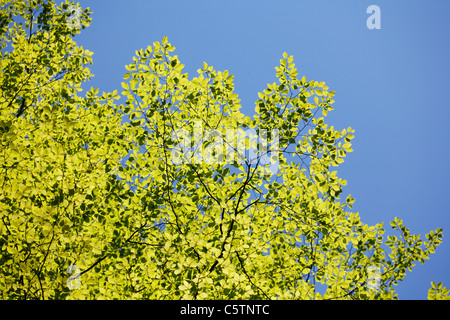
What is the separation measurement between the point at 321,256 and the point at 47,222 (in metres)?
4.82

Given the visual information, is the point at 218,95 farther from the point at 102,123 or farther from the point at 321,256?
the point at 321,256

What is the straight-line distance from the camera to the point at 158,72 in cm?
497

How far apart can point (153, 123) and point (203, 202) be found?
183 centimetres

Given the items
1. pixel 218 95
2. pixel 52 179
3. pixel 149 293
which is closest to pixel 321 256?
A: pixel 149 293

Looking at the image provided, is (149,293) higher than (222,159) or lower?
lower

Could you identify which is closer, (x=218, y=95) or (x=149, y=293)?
(x=149, y=293)

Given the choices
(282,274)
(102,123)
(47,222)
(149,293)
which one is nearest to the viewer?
(47,222)

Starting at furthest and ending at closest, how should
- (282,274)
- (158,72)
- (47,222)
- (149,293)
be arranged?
(282,274) < (158,72) < (149,293) < (47,222)

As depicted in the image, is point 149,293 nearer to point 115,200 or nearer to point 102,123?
point 115,200

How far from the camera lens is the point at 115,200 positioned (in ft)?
16.2

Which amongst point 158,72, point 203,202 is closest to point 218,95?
point 158,72
